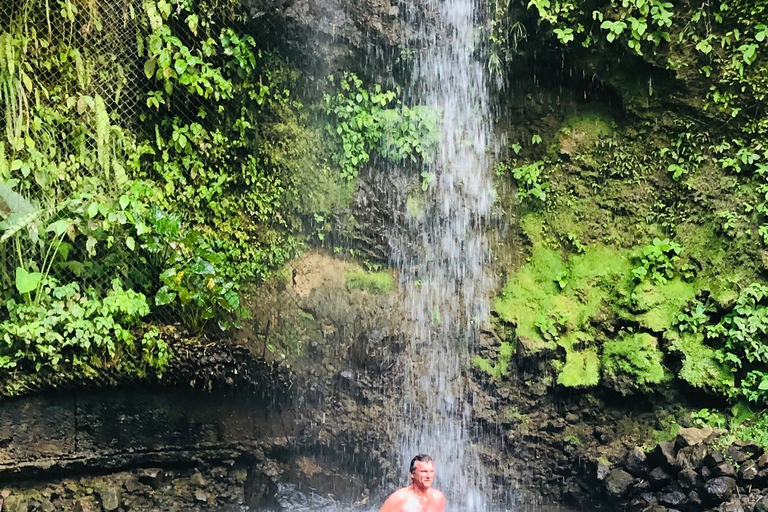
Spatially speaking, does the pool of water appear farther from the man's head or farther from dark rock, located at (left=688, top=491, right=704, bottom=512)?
the man's head

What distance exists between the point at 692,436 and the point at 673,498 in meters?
0.58

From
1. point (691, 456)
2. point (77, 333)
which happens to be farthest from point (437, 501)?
point (77, 333)

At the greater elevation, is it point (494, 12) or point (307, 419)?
point (494, 12)

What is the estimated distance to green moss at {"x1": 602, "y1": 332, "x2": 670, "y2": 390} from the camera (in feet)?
21.9

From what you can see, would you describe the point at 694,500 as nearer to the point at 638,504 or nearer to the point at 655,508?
the point at 655,508

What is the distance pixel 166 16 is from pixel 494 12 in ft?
12.2

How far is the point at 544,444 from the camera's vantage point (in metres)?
7.13

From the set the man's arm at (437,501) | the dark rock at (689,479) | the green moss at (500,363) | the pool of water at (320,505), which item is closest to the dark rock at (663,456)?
the dark rock at (689,479)

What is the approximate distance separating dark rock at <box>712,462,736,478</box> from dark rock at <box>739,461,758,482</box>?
8cm

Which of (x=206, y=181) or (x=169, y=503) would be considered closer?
(x=169, y=503)

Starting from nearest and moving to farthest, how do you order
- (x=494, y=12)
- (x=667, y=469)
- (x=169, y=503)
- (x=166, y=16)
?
(x=667, y=469) < (x=169, y=503) < (x=166, y=16) < (x=494, y=12)

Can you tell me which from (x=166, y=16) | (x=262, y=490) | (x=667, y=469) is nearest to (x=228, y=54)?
(x=166, y=16)

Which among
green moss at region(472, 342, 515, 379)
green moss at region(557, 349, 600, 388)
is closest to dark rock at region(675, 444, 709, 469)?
green moss at region(557, 349, 600, 388)

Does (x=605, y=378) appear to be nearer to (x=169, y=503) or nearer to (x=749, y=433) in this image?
(x=749, y=433)
